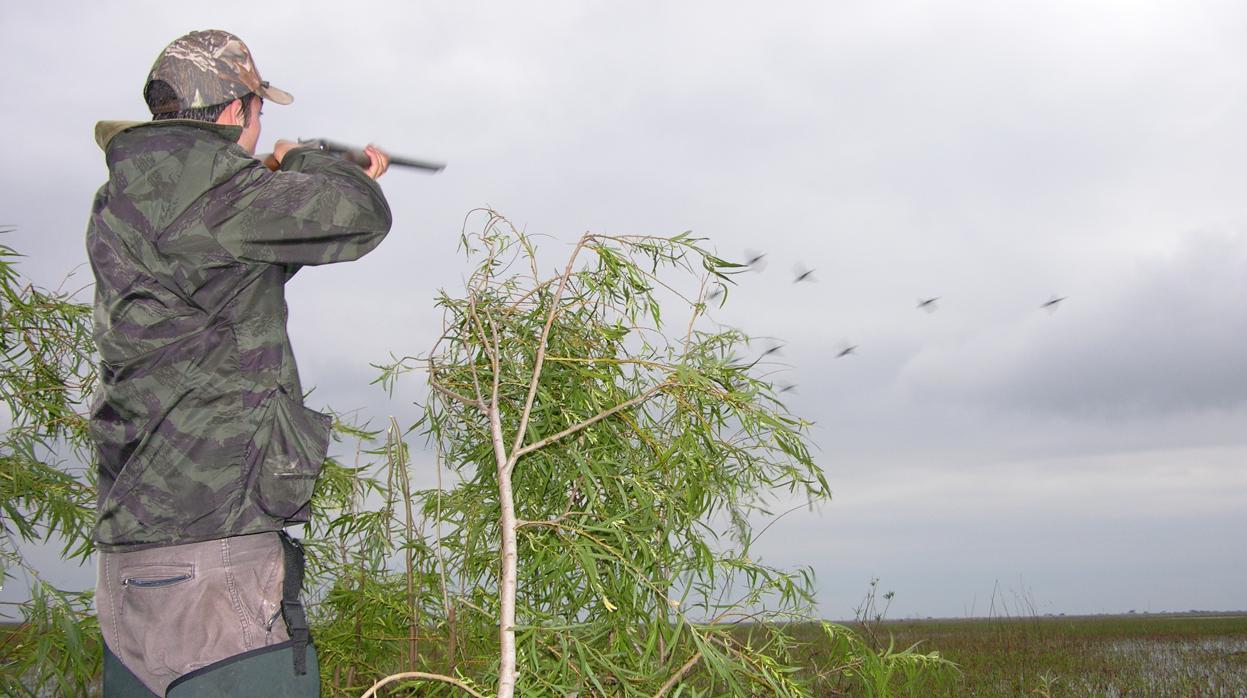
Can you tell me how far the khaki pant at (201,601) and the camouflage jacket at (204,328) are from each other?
0.16 ft

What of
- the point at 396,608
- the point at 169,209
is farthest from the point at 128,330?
the point at 396,608

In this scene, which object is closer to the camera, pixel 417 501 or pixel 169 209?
pixel 169 209

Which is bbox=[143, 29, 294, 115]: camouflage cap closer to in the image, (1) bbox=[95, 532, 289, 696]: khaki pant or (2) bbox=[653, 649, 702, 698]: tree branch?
(1) bbox=[95, 532, 289, 696]: khaki pant

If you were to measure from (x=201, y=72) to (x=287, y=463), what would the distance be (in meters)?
1.04

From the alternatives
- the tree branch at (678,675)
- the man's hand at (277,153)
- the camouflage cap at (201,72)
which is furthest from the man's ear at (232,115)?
the tree branch at (678,675)

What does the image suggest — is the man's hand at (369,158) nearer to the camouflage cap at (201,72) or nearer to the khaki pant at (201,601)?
the camouflage cap at (201,72)

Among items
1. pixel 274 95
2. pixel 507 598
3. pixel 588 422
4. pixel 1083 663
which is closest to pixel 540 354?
pixel 588 422

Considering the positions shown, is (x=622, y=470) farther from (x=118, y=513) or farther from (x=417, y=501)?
(x=118, y=513)

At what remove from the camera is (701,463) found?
335 centimetres

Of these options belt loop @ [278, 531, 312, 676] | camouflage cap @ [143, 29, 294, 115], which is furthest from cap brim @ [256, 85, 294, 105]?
belt loop @ [278, 531, 312, 676]

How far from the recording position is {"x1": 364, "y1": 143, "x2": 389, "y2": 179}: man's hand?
293 cm

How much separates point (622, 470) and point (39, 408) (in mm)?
Result: 3409

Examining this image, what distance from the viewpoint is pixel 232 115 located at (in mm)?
2656

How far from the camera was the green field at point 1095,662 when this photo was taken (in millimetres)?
11594
